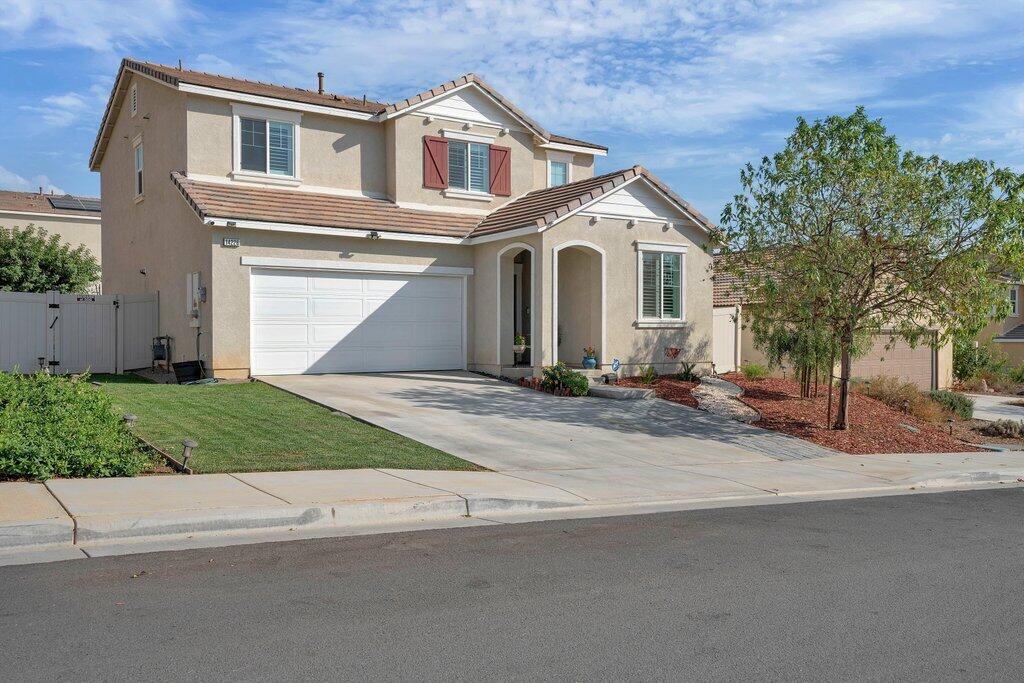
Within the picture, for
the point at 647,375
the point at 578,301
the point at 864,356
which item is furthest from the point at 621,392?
the point at 864,356

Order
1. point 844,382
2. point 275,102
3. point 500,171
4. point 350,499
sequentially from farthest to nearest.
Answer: point 500,171 < point 275,102 < point 844,382 < point 350,499

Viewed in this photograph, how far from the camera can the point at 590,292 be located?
69.2 feet

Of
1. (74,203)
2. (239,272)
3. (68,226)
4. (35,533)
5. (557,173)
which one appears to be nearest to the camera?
(35,533)

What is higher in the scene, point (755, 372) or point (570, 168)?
point (570, 168)

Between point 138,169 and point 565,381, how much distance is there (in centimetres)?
1315

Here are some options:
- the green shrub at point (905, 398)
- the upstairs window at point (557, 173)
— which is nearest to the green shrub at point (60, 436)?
the green shrub at point (905, 398)

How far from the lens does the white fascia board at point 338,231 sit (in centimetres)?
1803

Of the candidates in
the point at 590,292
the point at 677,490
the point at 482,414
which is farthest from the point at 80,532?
the point at 590,292

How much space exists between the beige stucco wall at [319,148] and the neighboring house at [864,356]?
29.1ft

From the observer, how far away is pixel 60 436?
9.40 meters

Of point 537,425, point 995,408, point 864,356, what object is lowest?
point 995,408

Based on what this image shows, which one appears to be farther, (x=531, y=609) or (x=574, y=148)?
(x=574, y=148)

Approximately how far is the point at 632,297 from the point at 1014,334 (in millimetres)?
29934

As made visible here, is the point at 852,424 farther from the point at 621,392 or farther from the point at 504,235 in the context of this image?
the point at 504,235
